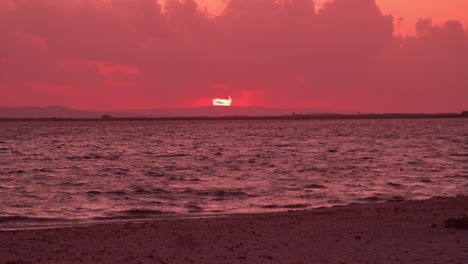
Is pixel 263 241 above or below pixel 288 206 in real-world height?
above

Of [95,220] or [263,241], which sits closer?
[263,241]

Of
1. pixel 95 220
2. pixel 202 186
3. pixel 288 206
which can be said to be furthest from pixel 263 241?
pixel 202 186

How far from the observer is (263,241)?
11.7 meters

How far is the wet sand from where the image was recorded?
10227 millimetres

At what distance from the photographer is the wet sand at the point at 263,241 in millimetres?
10227

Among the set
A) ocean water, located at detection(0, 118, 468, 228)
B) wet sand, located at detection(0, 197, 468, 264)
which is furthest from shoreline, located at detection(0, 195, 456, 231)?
wet sand, located at detection(0, 197, 468, 264)

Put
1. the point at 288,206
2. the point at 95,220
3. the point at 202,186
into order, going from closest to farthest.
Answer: the point at 95,220 → the point at 288,206 → the point at 202,186

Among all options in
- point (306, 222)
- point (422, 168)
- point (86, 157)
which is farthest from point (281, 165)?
point (306, 222)

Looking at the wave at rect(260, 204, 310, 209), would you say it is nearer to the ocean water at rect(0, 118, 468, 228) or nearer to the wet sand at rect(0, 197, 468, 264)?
the ocean water at rect(0, 118, 468, 228)

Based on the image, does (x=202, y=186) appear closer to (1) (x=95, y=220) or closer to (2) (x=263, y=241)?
(1) (x=95, y=220)

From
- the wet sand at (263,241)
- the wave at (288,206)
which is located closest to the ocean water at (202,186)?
the wave at (288,206)

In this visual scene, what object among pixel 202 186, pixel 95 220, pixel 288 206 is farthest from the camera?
pixel 202 186

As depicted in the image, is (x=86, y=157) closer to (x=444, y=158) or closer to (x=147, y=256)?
(x=444, y=158)

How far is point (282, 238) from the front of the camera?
1199 cm
